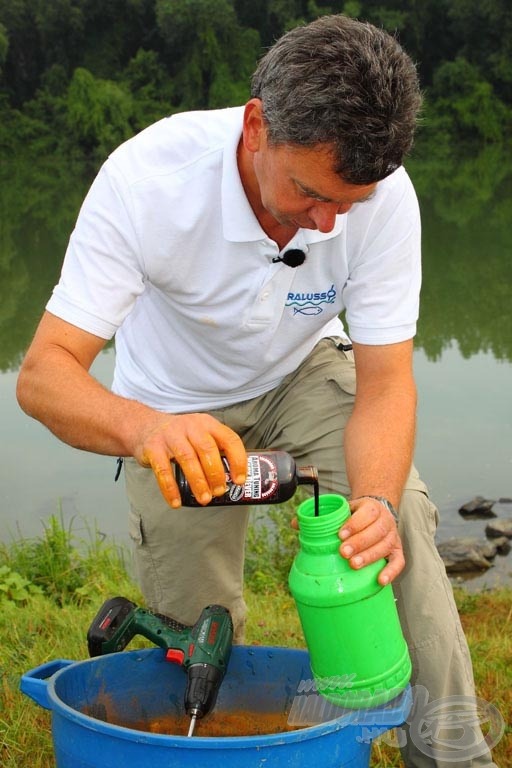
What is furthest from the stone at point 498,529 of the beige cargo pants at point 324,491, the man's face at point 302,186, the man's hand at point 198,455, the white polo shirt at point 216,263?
the man's hand at point 198,455

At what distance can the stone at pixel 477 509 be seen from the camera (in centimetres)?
651

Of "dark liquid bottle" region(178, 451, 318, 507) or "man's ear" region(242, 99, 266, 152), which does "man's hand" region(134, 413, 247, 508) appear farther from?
"man's ear" region(242, 99, 266, 152)

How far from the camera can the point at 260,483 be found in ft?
6.80

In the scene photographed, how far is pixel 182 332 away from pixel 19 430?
4901 millimetres

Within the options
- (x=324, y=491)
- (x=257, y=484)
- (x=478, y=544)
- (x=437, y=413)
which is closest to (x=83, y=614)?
(x=324, y=491)

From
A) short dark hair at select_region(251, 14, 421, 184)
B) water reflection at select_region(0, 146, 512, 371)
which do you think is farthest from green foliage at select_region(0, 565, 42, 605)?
water reflection at select_region(0, 146, 512, 371)

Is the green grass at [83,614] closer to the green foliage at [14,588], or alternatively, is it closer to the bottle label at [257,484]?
the green foliage at [14,588]

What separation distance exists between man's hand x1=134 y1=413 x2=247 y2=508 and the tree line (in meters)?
34.3

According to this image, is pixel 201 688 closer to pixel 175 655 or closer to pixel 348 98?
pixel 175 655

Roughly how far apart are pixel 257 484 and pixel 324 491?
0.79 meters

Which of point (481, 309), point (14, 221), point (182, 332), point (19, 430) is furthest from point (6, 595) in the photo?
point (14, 221)

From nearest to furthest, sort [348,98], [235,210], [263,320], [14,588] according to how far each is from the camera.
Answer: [348,98], [235,210], [263,320], [14,588]

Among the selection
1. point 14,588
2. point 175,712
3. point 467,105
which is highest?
point 175,712

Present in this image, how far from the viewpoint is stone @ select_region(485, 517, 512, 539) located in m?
6.27
